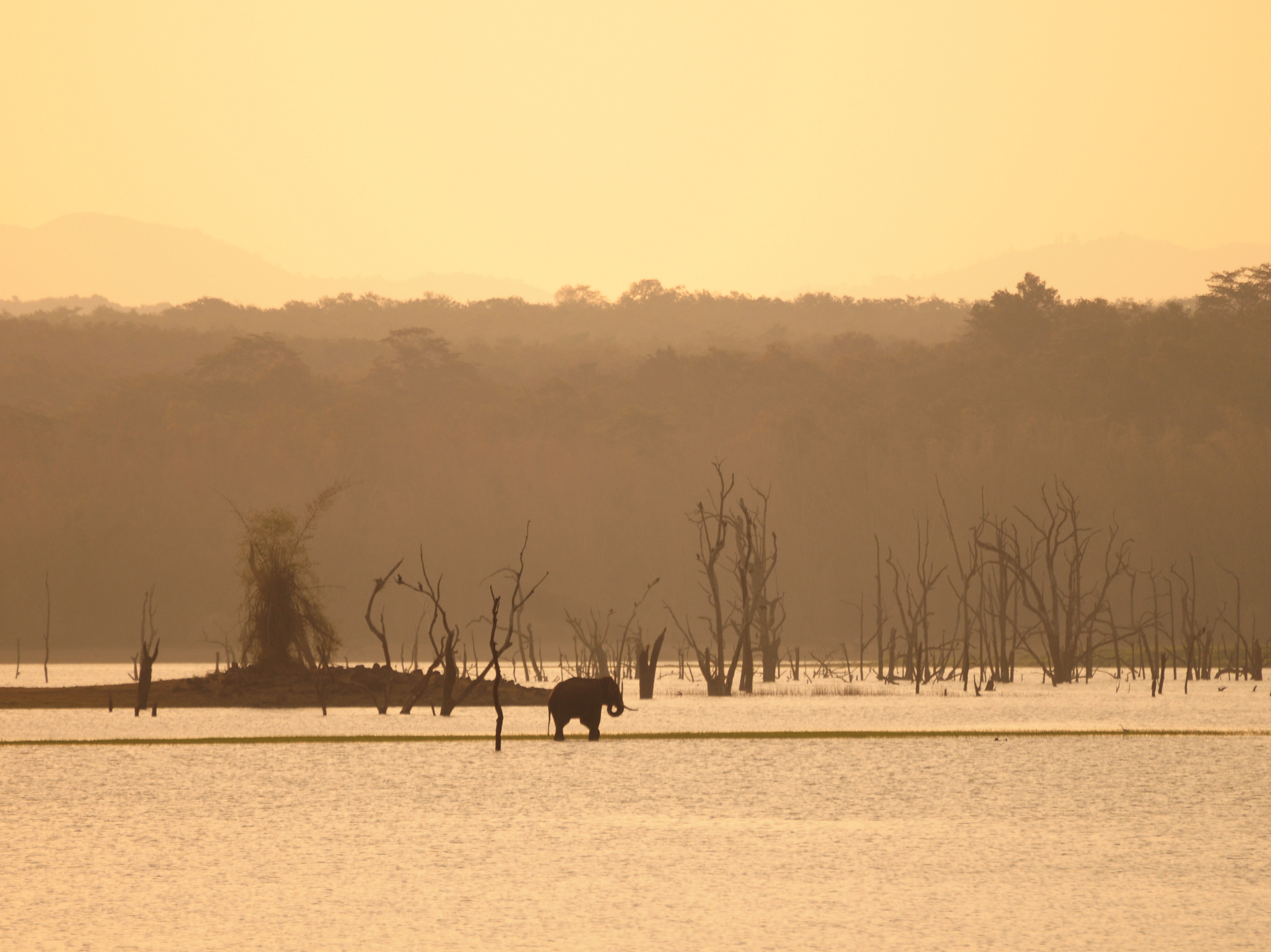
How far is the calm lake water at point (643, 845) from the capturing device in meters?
12.3

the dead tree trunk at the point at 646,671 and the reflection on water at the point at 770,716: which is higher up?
the dead tree trunk at the point at 646,671

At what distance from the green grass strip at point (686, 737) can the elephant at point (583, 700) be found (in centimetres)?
72

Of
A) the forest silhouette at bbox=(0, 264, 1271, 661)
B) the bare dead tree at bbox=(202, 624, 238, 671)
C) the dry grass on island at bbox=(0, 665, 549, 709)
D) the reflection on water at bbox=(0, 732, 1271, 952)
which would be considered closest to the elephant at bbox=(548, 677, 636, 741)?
the reflection on water at bbox=(0, 732, 1271, 952)

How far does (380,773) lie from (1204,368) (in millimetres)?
113955

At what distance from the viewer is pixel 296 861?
15.7 metres

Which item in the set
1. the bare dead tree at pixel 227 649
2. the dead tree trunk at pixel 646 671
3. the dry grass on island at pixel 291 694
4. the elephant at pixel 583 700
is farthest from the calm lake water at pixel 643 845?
the bare dead tree at pixel 227 649

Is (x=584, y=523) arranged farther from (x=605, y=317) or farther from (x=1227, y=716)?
(x=1227, y=716)

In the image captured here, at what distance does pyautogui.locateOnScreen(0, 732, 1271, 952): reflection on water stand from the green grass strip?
3.51 metres

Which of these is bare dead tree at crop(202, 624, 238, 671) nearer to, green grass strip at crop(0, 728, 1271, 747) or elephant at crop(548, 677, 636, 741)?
green grass strip at crop(0, 728, 1271, 747)

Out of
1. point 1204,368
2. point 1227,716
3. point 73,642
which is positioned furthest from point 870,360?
point 1227,716

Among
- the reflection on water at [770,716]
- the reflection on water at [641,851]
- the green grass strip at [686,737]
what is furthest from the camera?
the reflection on water at [770,716]

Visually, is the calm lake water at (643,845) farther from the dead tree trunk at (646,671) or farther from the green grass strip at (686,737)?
the dead tree trunk at (646,671)

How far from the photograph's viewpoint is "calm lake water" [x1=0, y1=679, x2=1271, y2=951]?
1230cm

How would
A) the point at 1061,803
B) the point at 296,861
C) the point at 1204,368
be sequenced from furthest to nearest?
the point at 1204,368 → the point at 1061,803 → the point at 296,861
